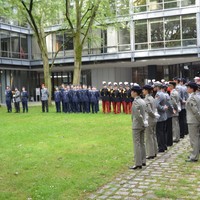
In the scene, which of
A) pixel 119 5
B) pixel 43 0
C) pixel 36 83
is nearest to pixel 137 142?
pixel 43 0

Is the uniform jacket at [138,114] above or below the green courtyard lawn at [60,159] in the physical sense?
above

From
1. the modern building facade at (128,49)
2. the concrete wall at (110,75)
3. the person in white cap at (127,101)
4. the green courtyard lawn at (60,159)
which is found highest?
the modern building facade at (128,49)

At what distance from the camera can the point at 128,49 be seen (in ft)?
112

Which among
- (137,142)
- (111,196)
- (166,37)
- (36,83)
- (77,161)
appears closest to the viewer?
(111,196)

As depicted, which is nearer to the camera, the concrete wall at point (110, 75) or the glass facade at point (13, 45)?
the glass facade at point (13, 45)

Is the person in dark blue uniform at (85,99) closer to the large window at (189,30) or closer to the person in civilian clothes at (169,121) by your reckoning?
the person in civilian clothes at (169,121)

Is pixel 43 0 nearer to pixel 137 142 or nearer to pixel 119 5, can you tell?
pixel 119 5

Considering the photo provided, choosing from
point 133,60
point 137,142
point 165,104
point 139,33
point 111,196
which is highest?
point 139,33

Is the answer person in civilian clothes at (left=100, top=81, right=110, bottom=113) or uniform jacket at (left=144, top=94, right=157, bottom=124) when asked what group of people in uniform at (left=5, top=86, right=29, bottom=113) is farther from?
uniform jacket at (left=144, top=94, right=157, bottom=124)

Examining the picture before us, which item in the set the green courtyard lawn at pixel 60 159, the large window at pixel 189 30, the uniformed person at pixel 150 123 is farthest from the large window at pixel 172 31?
the uniformed person at pixel 150 123

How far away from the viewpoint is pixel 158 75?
3684 centimetres

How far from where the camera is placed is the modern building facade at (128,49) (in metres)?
31.1

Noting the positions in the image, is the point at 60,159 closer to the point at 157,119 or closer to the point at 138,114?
the point at 138,114

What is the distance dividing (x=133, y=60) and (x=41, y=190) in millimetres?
27708
